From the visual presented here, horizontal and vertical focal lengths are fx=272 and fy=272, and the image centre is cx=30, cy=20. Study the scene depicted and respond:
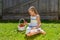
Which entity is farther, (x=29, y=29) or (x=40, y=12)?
(x=40, y=12)

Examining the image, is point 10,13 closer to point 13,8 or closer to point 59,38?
point 13,8

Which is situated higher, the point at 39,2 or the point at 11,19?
the point at 39,2

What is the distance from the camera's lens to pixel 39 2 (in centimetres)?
1588

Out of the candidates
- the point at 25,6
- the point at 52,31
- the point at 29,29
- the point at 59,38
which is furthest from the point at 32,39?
Answer: the point at 25,6

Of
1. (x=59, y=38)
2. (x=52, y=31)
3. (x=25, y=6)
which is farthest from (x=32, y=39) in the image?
(x=25, y=6)

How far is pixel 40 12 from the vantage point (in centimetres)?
1600

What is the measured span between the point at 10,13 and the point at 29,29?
8.08 meters

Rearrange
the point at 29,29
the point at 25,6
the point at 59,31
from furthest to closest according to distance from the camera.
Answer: the point at 25,6 → the point at 59,31 → the point at 29,29

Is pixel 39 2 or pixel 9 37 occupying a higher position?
pixel 39 2

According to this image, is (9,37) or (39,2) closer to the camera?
(9,37)

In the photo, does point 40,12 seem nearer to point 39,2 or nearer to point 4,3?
point 39,2

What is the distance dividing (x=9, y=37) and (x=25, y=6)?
20.5 ft

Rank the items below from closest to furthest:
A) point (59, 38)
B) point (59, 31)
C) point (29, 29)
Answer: point (29, 29) → point (59, 38) → point (59, 31)

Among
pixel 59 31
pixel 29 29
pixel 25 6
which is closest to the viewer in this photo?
pixel 29 29
